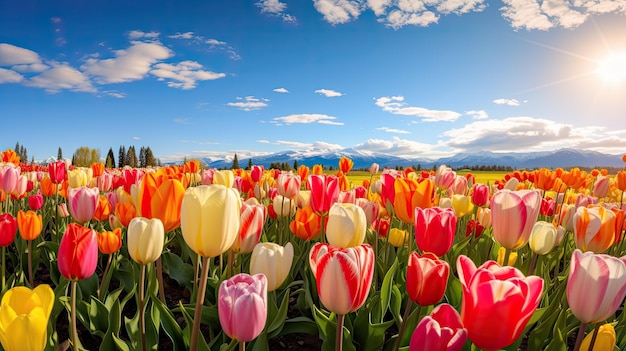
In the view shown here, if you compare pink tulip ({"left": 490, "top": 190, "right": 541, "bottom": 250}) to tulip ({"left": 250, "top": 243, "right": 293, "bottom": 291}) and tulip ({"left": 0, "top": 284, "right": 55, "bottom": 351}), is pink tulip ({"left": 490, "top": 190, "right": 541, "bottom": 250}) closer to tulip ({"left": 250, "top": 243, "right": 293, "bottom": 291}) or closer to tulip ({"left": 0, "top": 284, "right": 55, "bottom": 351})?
tulip ({"left": 250, "top": 243, "right": 293, "bottom": 291})

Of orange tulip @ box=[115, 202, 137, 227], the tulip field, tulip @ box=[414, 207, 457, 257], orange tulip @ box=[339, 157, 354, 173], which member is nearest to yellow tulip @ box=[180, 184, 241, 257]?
the tulip field

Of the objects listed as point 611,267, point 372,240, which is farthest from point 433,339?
point 372,240

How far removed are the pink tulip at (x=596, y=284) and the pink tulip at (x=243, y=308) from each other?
52.9 inches

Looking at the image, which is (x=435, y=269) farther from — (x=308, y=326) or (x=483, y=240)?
(x=483, y=240)

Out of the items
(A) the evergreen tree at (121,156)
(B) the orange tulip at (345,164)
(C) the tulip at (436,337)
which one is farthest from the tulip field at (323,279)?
(A) the evergreen tree at (121,156)

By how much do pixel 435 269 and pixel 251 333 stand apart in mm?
834

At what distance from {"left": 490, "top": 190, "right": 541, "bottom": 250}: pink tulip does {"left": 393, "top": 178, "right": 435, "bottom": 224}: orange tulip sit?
61 cm

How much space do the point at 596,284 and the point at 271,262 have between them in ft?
4.98

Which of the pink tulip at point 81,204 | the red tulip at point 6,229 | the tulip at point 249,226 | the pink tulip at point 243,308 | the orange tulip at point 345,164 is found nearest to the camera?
the pink tulip at point 243,308

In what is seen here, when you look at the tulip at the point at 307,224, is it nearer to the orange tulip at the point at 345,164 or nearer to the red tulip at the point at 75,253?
the red tulip at the point at 75,253

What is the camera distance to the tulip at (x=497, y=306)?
1422mm

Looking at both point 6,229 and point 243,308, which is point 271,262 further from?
point 6,229

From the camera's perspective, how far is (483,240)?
5477mm

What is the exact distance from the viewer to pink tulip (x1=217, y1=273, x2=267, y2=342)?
1.66 metres
